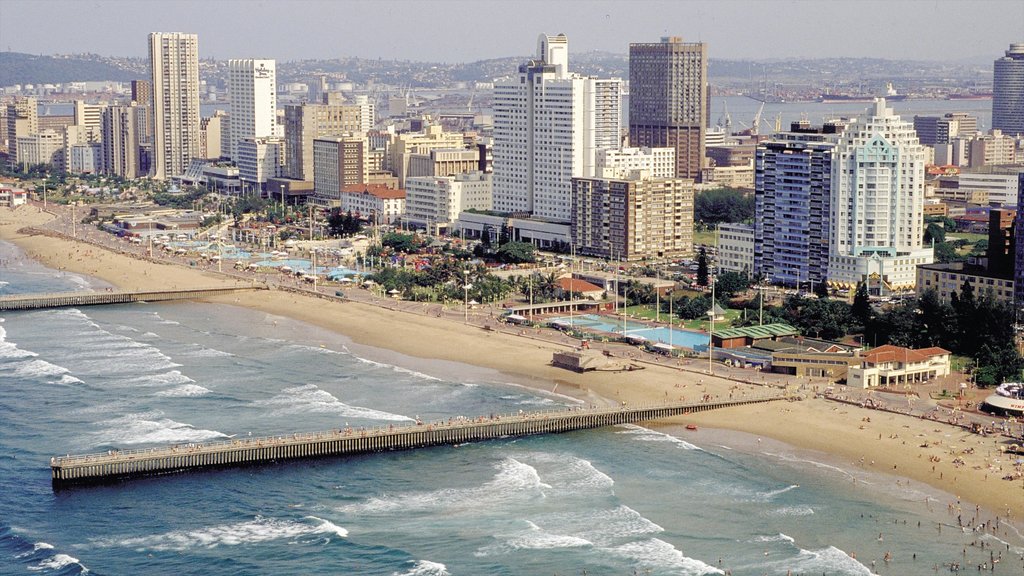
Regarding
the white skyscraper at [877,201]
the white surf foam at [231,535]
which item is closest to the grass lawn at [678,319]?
the white skyscraper at [877,201]

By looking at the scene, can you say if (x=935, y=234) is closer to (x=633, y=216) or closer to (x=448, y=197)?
(x=633, y=216)

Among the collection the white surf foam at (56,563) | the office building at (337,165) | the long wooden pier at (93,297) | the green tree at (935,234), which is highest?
the office building at (337,165)

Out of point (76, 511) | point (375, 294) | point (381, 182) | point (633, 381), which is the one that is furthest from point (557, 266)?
point (76, 511)

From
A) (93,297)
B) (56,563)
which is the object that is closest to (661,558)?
(56,563)

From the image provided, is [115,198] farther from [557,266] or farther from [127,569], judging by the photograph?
[127,569]

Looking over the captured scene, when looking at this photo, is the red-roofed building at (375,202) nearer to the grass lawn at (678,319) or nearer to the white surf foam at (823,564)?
the grass lawn at (678,319)

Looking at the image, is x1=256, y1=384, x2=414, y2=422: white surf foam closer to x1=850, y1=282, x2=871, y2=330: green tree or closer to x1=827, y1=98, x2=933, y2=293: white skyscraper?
x1=850, y1=282, x2=871, y2=330: green tree

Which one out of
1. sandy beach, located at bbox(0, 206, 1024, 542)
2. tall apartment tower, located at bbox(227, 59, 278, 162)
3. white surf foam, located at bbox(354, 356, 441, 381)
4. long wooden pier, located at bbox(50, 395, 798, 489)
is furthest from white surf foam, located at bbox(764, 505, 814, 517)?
tall apartment tower, located at bbox(227, 59, 278, 162)
